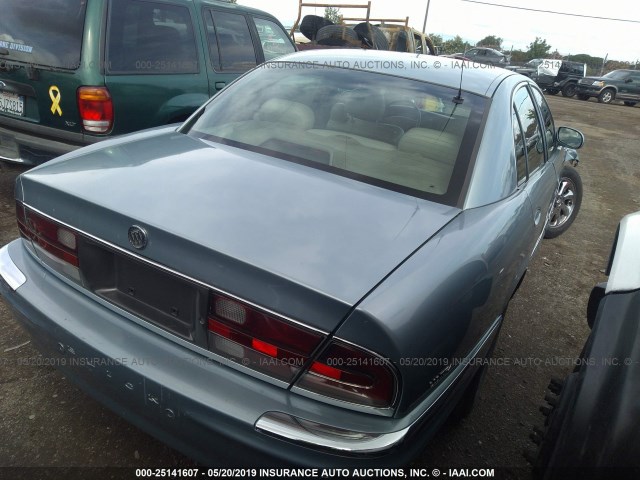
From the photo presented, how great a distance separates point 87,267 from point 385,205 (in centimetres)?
108

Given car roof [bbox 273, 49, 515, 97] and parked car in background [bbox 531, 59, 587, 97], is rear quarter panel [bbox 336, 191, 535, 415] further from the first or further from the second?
parked car in background [bbox 531, 59, 587, 97]

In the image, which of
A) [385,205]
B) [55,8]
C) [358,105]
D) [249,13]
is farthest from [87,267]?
[249,13]

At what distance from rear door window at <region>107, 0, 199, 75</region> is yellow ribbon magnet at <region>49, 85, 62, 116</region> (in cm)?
44

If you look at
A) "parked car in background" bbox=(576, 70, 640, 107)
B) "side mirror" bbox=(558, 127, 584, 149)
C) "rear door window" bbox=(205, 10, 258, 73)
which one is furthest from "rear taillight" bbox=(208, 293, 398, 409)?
"parked car in background" bbox=(576, 70, 640, 107)

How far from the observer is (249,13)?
16.9ft

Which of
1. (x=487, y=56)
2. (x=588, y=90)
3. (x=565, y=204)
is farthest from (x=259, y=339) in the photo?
(x=487, y=56)

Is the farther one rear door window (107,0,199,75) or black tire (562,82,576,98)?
black tire (562,82,576,98)

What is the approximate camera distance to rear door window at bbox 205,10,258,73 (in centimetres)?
457

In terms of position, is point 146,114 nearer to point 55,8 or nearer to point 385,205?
point 55,8

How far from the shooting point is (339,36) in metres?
9.93

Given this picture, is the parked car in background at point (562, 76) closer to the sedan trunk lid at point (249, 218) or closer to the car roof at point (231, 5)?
the car roof at point (231, 5)

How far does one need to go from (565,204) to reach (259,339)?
4.42m

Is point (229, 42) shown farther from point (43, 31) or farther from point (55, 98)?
point (55, 98)

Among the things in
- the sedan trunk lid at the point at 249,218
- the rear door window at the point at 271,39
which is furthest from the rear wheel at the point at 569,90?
the sedan trunk lid at the point at 249,218
